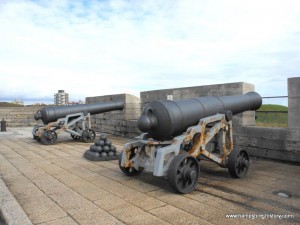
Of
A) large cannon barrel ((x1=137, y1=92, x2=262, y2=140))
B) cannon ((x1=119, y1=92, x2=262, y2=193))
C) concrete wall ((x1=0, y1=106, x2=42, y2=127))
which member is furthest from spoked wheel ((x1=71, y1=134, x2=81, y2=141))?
concrete wall ((x1=0, y1=106, x2=42, y2=127))

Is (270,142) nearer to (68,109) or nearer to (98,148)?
(98,148)

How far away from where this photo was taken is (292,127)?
17.1 ft

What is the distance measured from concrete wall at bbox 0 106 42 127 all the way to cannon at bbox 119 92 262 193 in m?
14.5

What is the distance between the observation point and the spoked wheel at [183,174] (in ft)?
11.3

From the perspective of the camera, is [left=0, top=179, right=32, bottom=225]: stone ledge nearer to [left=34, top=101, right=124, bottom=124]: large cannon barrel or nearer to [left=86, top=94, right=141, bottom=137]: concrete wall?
[left=34, top=101, right=124, bottom=124]: large cannon barrel

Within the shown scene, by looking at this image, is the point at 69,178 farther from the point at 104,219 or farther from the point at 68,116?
the point at 68,116

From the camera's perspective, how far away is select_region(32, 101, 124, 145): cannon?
846 centimetres

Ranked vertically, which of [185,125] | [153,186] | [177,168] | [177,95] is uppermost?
[177,95]

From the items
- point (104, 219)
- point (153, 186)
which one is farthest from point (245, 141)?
point (104, 219)

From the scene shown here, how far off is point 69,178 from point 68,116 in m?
4.68

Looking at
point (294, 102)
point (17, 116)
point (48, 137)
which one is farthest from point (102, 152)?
point (17, 116)

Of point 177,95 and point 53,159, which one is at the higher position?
point 177,95

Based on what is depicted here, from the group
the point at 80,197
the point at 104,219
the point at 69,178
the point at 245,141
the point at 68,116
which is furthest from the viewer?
the point at 68,116

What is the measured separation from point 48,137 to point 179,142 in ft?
18.2
